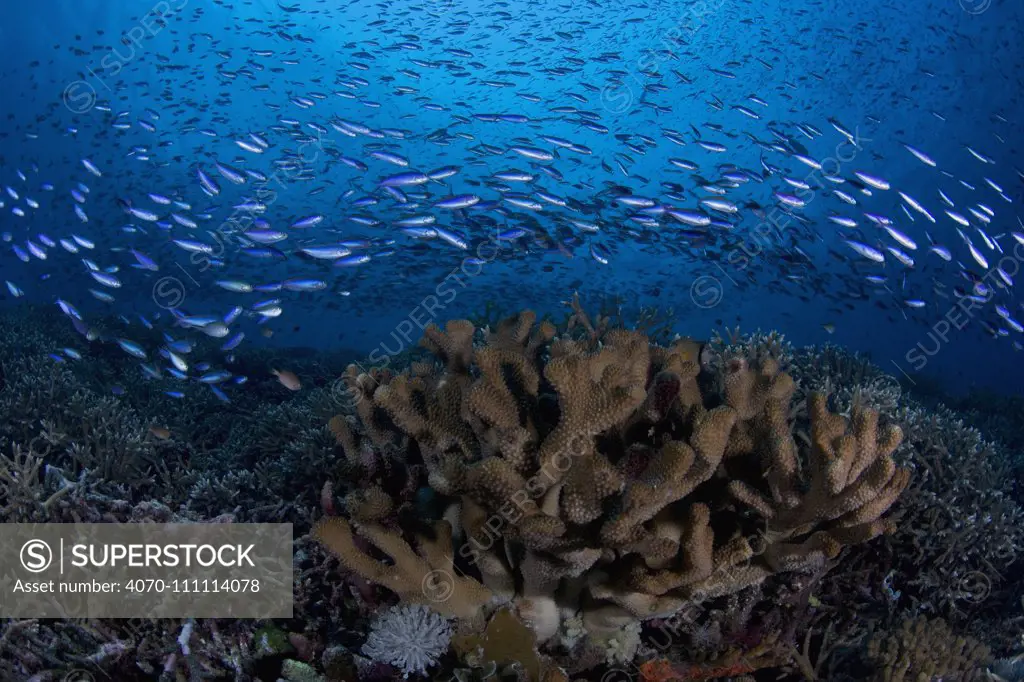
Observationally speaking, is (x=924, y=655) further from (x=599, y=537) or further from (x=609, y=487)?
(x=609, y=487)

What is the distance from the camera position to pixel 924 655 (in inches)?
119

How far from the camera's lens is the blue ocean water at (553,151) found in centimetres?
1100

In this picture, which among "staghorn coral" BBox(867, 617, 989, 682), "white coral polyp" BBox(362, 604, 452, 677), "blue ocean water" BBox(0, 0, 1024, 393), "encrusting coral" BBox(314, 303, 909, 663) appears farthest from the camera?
"blue ocean water" BBox(0, 0, 1024, 393)

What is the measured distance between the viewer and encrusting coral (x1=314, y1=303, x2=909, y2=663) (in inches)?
92.7

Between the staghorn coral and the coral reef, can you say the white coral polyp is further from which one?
the staghorn coral

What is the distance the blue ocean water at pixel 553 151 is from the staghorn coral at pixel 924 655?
191 inches

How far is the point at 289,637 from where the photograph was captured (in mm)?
3207

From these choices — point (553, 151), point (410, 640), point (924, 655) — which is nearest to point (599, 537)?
point (410, 640)

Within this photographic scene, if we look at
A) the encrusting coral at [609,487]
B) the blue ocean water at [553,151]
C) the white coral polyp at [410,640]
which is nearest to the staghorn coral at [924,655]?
the encrusting coral at [609,487]

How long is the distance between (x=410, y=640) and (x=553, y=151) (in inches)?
409

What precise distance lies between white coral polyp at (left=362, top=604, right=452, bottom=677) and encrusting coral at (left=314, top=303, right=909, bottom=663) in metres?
0.08

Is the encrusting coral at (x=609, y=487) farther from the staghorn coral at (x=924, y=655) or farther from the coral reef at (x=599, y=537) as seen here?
the staghorn coral at (x=924, y=655)

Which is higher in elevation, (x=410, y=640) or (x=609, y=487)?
(x=609, y=487)

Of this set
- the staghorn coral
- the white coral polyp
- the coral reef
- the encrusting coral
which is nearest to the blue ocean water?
the coral reef
